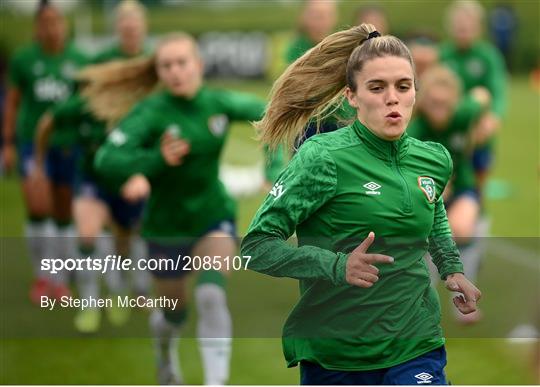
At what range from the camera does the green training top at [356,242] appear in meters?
4.04

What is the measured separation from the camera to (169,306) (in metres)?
6.57

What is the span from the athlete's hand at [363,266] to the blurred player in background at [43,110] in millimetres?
6188

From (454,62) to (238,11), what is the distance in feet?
93.4

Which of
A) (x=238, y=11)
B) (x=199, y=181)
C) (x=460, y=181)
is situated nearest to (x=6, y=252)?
(x=199, y=181)

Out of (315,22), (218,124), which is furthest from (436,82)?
(218,124)

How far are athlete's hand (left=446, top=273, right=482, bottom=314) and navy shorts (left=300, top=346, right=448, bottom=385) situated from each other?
0.21 metres

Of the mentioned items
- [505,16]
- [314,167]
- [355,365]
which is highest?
[505,16]

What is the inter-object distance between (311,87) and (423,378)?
1.10 metres

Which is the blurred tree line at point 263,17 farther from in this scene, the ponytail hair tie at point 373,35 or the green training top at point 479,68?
the ponytail hair tie at point 373,35

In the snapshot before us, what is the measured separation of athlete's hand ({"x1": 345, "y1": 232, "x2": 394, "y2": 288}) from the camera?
12.9ft

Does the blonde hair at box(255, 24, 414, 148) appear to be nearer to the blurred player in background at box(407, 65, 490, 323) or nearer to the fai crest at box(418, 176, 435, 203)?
the fai crest at box(418, 176, 435, 203)

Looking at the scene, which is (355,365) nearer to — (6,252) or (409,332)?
(409,332)

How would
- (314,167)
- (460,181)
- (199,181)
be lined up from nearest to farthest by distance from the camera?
1. (314,167)
2. (199,181)
3. (460,181)

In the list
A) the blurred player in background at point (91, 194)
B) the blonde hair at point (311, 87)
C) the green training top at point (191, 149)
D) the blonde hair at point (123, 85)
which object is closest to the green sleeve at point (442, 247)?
the blonde hair at point (311, 87)
